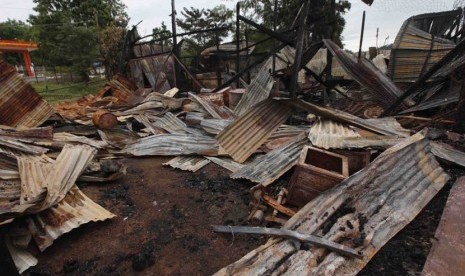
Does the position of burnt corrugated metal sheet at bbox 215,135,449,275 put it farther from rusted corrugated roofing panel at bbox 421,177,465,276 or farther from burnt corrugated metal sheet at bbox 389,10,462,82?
burnt corrugated metal sheet at bbox 389,10,462,82

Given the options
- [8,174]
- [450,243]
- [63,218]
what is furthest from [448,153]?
[8,174]

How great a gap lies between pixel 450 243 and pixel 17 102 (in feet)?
24.8

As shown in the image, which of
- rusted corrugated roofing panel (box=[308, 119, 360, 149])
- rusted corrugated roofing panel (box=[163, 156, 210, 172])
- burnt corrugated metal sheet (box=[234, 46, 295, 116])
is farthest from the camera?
burnt corrugated metal sheet (box=[234, 46, 295, 116])

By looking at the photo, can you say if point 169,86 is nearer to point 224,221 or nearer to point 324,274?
point 224,221

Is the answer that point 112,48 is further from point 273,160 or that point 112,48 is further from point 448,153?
point 448,153

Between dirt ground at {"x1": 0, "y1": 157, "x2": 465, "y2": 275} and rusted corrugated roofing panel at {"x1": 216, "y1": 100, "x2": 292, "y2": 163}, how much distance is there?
76 centimetres

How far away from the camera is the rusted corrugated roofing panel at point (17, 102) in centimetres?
569

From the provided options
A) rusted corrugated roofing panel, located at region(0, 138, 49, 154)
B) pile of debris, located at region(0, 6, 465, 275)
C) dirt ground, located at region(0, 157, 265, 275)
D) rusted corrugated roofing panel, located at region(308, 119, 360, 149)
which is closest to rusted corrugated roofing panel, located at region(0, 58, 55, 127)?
pile of debris, located at region(0, 6, 465, 275)

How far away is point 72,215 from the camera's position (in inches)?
119

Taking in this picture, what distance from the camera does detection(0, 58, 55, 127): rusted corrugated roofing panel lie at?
569 cm

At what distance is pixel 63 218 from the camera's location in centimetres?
294

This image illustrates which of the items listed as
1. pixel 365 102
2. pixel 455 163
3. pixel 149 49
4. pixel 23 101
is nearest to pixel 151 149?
pixel 23 101

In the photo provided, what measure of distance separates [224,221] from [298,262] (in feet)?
3.87

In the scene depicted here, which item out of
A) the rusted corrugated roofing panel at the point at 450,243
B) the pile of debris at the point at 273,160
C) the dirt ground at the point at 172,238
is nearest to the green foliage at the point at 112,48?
the pile of debris at the point at 273,160
